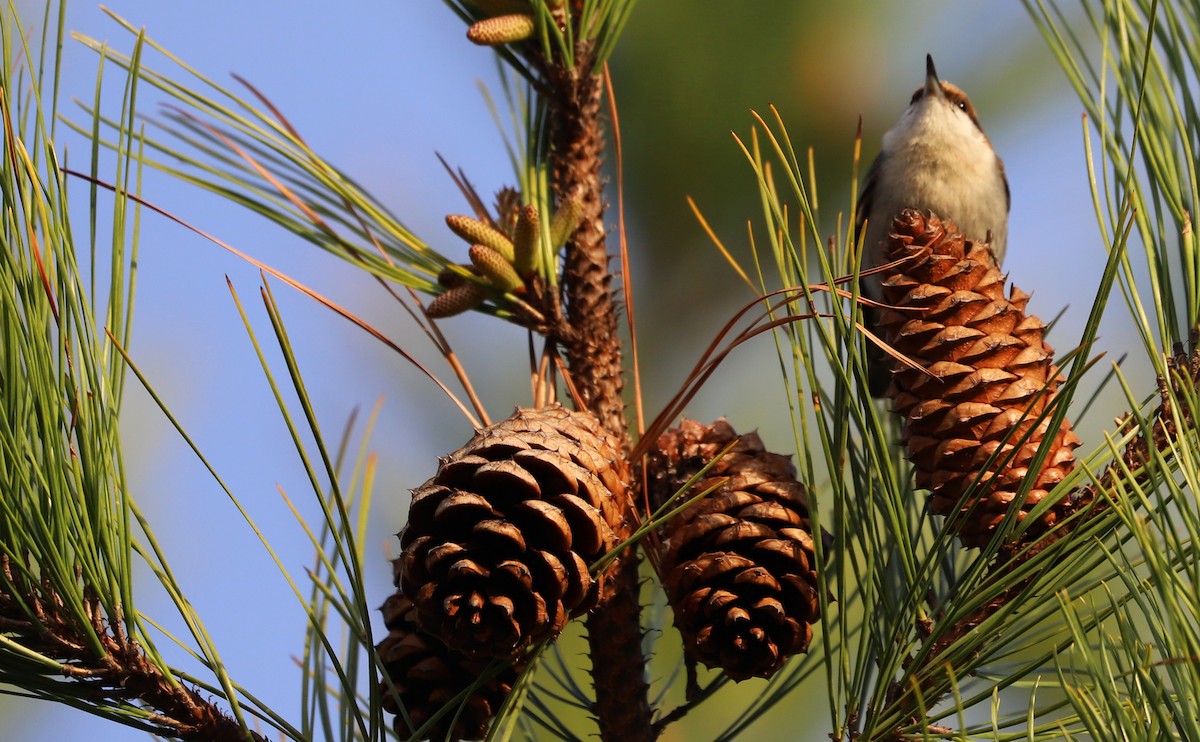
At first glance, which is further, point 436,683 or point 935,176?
point 935,176

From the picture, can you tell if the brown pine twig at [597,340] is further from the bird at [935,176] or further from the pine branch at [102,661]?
the bird at [935,176]

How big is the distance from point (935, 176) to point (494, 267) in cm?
164

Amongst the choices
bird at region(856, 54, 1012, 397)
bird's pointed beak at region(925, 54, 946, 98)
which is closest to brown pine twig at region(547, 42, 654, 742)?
bird at region(856, 54, 1012, 397)

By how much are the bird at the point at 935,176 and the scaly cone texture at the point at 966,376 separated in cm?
123

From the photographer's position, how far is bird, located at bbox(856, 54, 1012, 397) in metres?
2.73

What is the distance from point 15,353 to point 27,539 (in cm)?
18

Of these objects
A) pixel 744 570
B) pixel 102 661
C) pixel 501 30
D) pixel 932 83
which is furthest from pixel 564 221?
pixel 932 83

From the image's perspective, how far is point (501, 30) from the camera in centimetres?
154

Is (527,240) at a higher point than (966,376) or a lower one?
higher

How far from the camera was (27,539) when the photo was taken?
1066 mm

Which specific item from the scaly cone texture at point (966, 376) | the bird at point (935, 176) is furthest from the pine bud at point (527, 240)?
the bird at point (935, 176)

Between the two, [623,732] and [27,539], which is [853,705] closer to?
[623,732]

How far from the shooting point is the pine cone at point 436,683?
1270 millimetres

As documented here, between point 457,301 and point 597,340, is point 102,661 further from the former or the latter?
point 597,340
